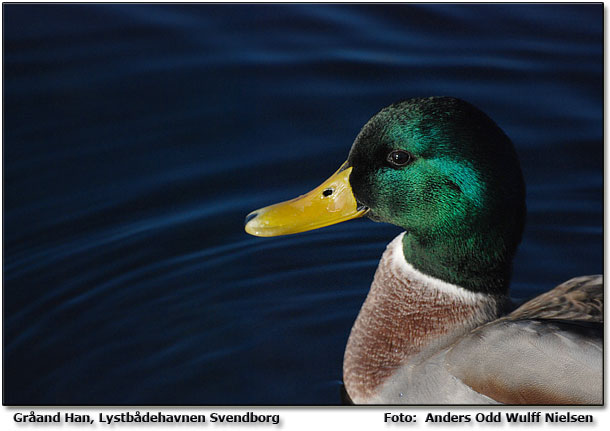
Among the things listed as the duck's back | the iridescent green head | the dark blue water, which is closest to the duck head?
the iridescent green head

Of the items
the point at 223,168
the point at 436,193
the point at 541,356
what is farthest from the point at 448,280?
the point at 223,168

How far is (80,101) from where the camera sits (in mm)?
6508

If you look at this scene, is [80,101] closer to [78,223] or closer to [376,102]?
[78,223]

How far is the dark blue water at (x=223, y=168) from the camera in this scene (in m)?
4.71

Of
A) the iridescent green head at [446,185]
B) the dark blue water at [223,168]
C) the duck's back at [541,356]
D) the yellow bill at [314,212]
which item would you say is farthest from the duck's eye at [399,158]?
the dark blue water at [223,168]

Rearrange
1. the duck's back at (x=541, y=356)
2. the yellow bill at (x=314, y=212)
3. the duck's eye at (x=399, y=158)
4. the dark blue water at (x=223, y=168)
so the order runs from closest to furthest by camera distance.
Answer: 1. the duck's back at (x=541, y=356)
2. the duck's eye at (x=399, y=158)
3. the yellow bill at (x=314, y=212)
4. the dark blue water at (x=223, y=168)

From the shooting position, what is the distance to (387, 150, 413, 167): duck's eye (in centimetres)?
371

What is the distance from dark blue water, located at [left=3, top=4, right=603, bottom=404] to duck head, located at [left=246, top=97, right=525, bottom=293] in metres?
0.97

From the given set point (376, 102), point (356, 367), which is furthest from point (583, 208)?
point (356, 367)

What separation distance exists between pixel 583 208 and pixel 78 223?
322cm

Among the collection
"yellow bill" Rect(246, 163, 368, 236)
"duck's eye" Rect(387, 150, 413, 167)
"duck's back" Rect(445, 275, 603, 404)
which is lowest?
"duck's back" Rect(445, 275, 603, 404)

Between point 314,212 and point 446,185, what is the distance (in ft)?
2.09

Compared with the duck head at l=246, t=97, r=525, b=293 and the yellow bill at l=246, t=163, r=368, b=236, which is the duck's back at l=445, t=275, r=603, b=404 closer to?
the duck head at l=246, t=97, r=525, b=293

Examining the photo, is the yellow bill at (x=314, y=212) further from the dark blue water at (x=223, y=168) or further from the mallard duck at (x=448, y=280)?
the dark blue water at (x=223, y=168)
